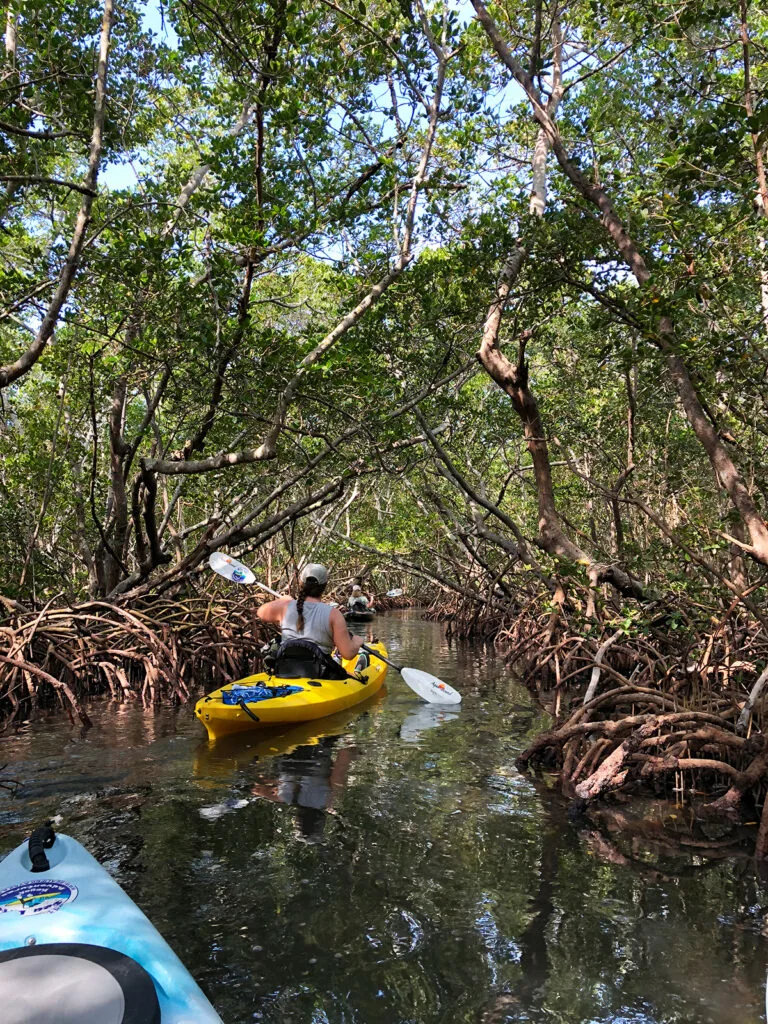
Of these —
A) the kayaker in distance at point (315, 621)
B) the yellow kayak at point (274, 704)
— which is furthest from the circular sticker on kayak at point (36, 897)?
the kayaker in distance at point (315, 621)

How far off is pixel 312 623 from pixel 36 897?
4.35 m

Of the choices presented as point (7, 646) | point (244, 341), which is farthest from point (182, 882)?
point (244, 341)

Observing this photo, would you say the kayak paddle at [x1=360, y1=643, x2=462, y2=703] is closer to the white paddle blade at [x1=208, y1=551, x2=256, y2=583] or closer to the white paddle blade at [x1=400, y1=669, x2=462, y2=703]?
the white paddle blade at [x1=400, y1=669, x2=462, y2=703]

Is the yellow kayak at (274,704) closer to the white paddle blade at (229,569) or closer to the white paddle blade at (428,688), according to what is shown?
the white paddle blade at (428,688)

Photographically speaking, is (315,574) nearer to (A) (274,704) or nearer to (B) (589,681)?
(A) (274,704)

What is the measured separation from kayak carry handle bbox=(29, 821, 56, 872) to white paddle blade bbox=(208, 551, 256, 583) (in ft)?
17.8

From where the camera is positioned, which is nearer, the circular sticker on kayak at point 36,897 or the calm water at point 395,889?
the circular sticker on kayak at point 36,897

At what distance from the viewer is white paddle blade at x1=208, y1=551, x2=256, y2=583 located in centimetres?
775

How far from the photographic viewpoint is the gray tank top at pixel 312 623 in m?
6.25

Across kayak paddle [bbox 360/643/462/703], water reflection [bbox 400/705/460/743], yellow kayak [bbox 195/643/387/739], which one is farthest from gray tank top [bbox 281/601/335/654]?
kayak paddle [bbox 360/643/462/703]

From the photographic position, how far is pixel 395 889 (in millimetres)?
2947

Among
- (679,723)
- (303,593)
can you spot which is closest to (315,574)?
(303,593)

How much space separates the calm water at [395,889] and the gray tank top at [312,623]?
1.30 meters

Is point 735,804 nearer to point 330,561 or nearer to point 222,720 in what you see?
point 222,720
